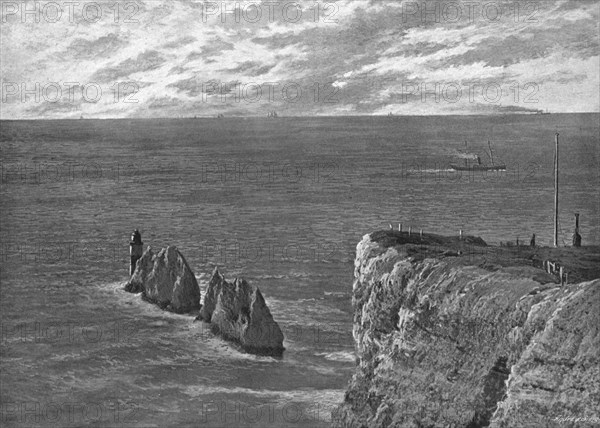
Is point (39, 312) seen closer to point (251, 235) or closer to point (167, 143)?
point (251, 235)
